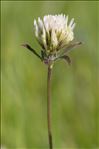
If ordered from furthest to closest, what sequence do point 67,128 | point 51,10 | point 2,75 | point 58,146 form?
point 51,10
point 2,75
point 67,128
point 58,146

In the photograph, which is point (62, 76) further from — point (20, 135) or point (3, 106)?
point (20, 135)

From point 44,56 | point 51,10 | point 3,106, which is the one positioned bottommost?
point 3,106

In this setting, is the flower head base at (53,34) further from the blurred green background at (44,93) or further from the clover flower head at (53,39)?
the blurred green background at (44,93)

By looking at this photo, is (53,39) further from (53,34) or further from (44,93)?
(44,93)

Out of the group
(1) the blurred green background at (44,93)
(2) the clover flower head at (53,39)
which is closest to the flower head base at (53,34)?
(2) the clover flower head at (53,39)

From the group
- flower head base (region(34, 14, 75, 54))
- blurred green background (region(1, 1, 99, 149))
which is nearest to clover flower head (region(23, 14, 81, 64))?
flower head base (region(34, 14, 75, 54))

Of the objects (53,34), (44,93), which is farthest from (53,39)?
(44,93)

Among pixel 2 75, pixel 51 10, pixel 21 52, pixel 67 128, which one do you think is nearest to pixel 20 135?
pixel 67 128
